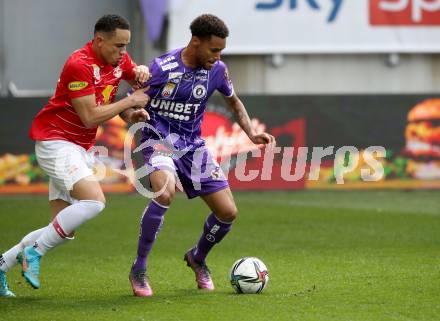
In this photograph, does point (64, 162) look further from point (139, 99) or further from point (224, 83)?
point (224, 83)

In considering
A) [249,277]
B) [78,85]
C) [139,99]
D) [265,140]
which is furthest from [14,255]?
[265,140]

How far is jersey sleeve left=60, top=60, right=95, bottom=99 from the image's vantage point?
747 cm

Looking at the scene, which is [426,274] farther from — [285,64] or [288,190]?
[285,64]

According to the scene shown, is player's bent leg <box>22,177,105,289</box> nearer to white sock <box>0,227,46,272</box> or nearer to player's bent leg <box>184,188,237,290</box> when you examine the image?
white sock <box>0,227,46,272</box>

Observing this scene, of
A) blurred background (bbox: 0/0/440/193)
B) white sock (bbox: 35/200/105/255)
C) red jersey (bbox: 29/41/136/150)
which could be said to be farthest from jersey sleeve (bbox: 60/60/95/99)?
blurred background (bbox: 0/0/440/193)

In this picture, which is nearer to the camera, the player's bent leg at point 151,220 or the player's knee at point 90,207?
the player's knee at point 90,207

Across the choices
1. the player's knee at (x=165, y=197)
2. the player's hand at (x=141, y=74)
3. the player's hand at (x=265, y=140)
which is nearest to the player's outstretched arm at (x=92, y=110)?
the player's hand at (x=141, y=74)

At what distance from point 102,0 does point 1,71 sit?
9.11ft

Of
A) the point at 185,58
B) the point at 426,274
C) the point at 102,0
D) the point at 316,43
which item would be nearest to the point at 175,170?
the point at 185,58

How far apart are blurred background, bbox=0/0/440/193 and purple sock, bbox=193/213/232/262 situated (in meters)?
8.69

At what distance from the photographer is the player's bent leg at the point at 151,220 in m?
7.74

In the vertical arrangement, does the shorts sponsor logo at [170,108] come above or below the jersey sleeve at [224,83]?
below

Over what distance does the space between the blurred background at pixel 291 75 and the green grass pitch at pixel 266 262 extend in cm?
A: 111

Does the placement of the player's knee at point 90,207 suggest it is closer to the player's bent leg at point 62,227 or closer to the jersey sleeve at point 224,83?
the player's bent leg at point 62,227
